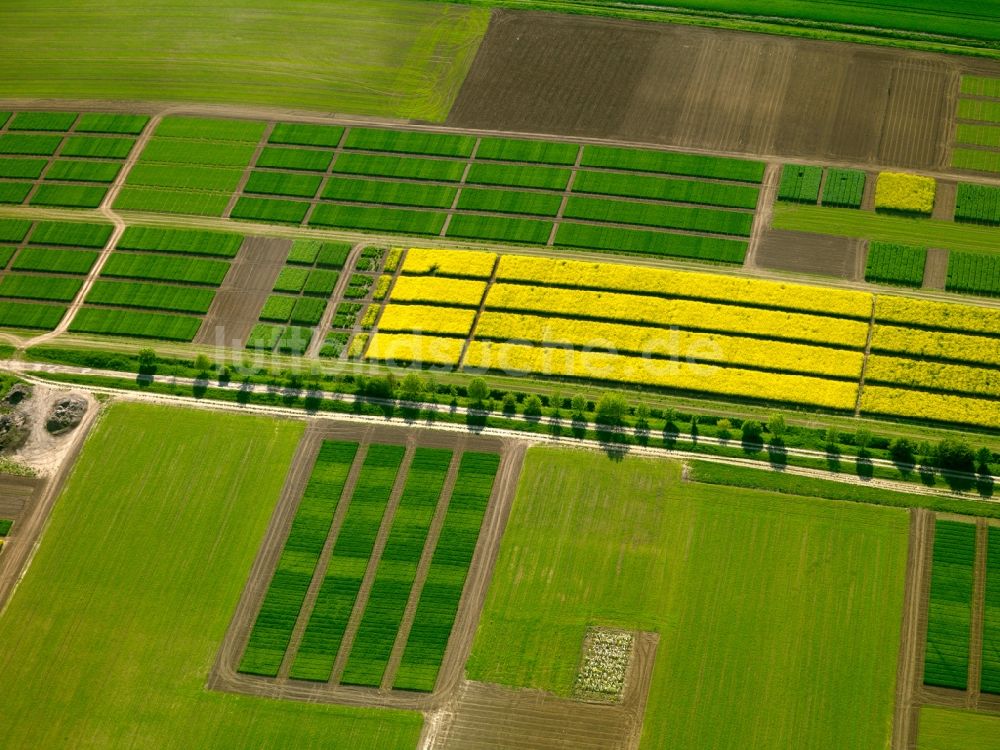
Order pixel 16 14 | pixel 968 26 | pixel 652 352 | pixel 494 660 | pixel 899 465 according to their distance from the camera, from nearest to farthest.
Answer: pixel 494 660 < pixel 899 465 < pixel 652 352 < pixel 968 26 < pixel 16 14

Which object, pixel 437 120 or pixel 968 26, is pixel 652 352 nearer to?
pixel 437 120

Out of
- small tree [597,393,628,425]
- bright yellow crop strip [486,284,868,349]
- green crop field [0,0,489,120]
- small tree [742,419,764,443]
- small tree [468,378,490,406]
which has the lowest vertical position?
small tree [468,378,490,406]

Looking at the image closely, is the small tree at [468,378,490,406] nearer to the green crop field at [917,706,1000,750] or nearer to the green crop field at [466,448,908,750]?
the green crop field at [466,448,908,750]

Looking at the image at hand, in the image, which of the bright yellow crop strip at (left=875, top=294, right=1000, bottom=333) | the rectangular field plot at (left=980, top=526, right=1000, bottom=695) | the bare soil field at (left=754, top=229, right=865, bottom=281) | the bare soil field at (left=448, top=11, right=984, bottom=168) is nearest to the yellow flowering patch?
the bare soil field at (left=448, top=11, right=984, bottom=168)

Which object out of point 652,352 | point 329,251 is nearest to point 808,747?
point 652,352

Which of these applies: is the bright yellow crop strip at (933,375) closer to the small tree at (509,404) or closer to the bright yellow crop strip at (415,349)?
the small tree at (509,404)

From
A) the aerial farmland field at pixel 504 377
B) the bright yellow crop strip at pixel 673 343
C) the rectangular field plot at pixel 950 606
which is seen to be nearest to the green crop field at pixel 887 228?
the aerial farmland field at pixel 504 377
